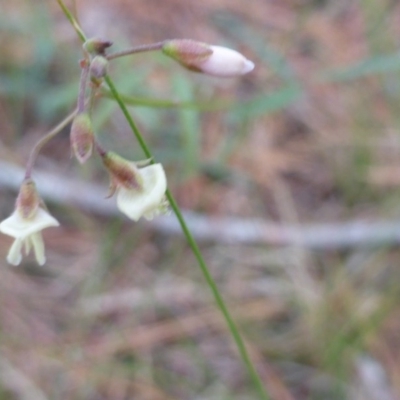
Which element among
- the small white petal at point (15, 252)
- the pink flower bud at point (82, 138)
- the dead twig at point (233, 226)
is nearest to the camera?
the pink flower bud at point (82, 138)

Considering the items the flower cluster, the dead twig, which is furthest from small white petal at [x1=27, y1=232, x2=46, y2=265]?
the dead twig

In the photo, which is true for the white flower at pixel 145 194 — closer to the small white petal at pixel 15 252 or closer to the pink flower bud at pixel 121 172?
the pink flower bud at pixel 121 172

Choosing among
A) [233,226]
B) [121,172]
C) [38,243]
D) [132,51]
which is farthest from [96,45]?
[233,226]

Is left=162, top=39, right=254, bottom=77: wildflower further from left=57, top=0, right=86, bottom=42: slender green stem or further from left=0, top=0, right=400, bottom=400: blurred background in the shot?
left=0, top=0, right=400, bottom=400: blurred background

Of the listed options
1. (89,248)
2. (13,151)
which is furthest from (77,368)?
(13,151)

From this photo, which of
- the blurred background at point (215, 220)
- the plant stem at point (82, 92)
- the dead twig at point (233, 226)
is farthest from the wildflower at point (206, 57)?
the dead twig at point (233, 226)

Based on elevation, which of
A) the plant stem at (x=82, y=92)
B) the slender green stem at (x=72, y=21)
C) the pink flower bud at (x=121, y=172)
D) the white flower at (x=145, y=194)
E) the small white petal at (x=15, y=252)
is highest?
the slender green stem at (x=72, y=21)

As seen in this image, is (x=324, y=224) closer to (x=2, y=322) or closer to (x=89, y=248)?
(x=89, y=248)

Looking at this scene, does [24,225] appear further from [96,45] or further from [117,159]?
[96,45]
